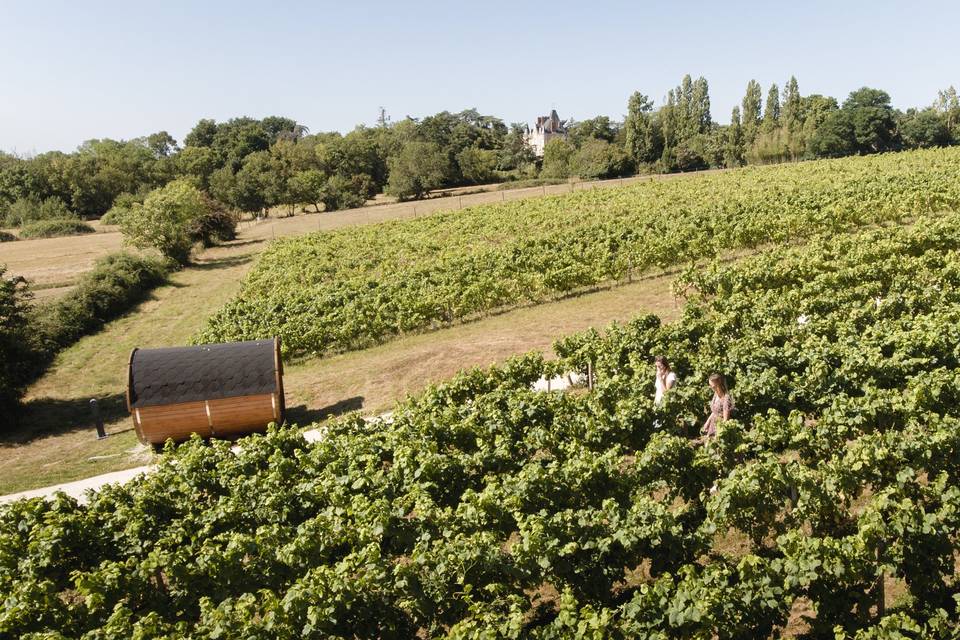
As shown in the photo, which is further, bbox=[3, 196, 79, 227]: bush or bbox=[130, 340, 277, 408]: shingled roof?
bbox=[3, 196, 79, 227]: bush

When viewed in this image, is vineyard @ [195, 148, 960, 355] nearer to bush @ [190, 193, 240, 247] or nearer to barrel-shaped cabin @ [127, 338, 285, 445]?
barrel-shaped cabin @ [127, 338, 285, 445]

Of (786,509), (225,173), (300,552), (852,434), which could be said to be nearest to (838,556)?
(786,509)

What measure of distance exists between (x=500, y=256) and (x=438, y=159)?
173 ft

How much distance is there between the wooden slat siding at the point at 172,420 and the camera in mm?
14398

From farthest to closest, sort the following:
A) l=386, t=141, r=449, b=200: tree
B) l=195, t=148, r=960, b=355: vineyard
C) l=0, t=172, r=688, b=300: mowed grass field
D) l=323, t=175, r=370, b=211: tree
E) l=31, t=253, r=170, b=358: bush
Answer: l=386, t=141, r=449, b=200: tree → l=323, t=175, r=370, b=211: tree → l=0, t=172, r=688, b=300: mowed grass field → l=31, t=253, r=170, b=358: bush → l=195, t=148, r=960, b=355: vineyard

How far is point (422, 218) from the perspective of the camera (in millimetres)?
53062

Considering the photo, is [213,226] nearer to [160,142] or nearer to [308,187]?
[308,187]

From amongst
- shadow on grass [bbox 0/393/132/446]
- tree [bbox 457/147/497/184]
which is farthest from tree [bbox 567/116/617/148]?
shadow on grass [bbox 0/393/132/446]

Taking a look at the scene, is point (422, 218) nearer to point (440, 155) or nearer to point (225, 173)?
point (440, 155)

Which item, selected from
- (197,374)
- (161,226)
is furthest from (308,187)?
(197,374)

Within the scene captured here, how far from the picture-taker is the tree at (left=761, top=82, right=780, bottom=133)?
300 ft

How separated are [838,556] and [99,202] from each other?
99484mm

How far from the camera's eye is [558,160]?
3514 inches

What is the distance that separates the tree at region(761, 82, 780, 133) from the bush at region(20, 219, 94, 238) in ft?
286
